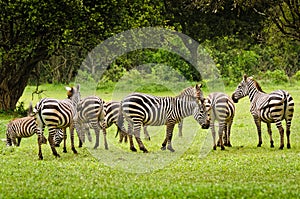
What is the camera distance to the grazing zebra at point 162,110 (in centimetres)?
1772

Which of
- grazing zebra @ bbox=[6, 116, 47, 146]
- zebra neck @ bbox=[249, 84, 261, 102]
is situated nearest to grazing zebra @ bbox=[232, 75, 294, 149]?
zebra neck @ bbox=[249, 84, 261, 102]

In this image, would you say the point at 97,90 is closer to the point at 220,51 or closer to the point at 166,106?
the point at 220,51

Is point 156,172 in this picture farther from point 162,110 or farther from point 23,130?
point 23,130

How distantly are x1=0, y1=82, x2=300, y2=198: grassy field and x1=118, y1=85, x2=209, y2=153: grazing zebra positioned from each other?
80 cm

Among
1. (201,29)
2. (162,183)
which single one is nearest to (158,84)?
(201,29)

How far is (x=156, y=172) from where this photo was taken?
13898 millimetres

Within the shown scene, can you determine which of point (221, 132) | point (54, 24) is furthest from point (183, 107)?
point (54, 24)

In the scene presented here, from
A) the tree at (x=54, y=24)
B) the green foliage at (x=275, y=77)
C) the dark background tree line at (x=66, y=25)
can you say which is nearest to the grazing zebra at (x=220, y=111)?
the dark background tree line at (x=66, y=25)

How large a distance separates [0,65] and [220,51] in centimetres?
2375

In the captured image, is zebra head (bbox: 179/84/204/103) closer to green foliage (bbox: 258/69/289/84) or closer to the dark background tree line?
the dark background tree line

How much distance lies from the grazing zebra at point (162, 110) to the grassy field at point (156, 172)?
802 millimetres

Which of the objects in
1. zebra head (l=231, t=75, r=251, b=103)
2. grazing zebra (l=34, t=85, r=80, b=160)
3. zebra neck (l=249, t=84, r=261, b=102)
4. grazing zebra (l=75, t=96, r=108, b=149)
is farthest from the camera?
zebra head (l=231, t=75, r=251, b=103)

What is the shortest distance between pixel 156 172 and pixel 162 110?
432 centimetres

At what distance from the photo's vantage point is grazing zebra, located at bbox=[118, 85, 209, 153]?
17719 mm
